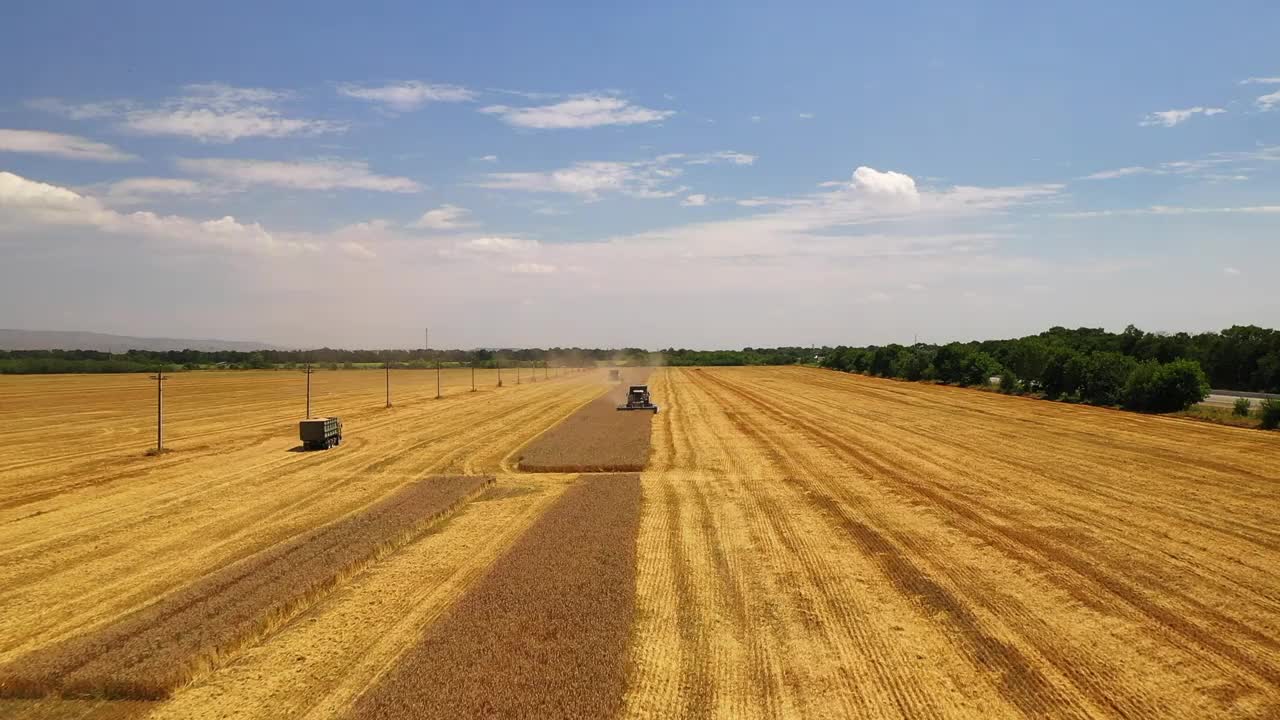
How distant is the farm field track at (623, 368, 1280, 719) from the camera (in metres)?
10.8

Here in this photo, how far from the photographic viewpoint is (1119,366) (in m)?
60.8

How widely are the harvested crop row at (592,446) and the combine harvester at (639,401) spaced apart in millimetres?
3513

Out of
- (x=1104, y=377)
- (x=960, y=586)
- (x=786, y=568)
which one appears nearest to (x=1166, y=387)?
(x=1104, y=377)

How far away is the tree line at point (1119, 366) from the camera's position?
54.2 m

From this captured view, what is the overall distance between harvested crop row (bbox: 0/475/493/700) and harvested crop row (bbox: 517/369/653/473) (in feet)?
40.1

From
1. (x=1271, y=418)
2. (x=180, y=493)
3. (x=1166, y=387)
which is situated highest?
(x=1166, y=387)

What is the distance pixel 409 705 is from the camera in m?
10.3

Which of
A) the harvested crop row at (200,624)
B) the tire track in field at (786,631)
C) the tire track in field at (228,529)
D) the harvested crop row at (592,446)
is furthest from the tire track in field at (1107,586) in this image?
the tire track in field at (228,529)

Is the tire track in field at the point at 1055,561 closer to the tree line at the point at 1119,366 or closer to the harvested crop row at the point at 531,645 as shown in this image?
the harvested crop row at the point at 531,645

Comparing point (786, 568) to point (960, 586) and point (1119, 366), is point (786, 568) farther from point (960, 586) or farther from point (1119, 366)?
point (1119, 366)

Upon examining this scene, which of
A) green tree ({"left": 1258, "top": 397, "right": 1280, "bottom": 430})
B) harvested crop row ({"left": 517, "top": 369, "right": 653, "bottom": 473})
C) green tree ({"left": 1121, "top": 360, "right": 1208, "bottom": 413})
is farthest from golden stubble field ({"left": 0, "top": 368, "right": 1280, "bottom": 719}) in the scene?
green tree ({"left": 1121, "top": 360, "right": 1208, "bottom": 413})

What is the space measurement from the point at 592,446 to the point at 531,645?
1060 inches

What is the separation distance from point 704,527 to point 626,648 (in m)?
9.11

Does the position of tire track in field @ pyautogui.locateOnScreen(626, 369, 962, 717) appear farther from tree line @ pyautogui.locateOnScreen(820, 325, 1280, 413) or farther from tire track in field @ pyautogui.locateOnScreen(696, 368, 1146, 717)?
tree line @ pyautogui.locateOnScreen(820, 325, 1280, 413)
